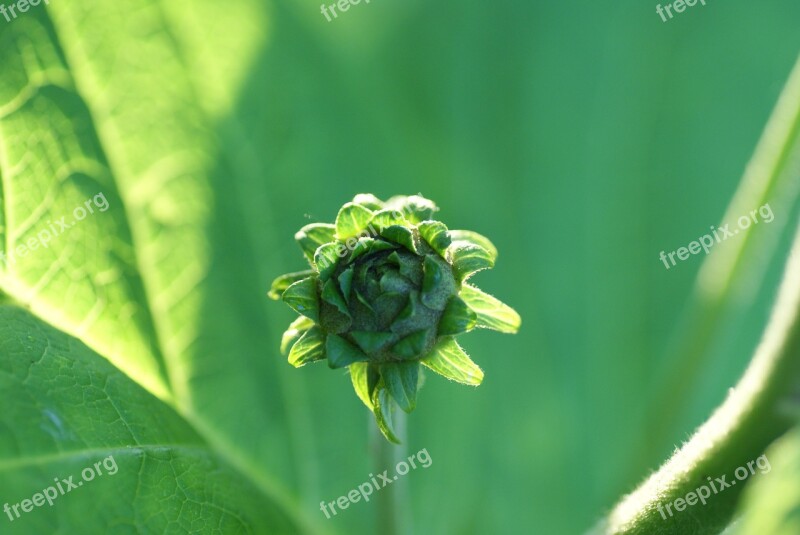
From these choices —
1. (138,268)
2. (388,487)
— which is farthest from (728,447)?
(138,268)

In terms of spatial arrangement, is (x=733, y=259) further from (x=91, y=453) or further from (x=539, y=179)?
(x=91, y=453)

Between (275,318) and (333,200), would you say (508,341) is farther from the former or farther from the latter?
(275,318)

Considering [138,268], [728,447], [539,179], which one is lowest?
[728,447]

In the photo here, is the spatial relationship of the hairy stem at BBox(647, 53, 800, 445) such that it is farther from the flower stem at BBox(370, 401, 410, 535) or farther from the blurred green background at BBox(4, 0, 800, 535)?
the flower stem at BBox(370, 401, 410, 535)

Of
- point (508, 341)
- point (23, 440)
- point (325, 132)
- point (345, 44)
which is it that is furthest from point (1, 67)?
point (508, 341)

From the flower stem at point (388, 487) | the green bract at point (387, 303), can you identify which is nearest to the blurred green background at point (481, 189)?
the flower stem at point (388, 487)

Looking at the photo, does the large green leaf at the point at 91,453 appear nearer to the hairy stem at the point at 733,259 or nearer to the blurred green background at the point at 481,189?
the blurred green background at the point at 481,189

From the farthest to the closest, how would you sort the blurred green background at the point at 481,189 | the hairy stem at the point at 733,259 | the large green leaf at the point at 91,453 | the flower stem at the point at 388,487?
1. the blurred green background at the point at 481,189
2. the hairy stem at the point at 733,259
3. the flower stem at the point at 388,487
4. the large green leaf at the point at 91,453
